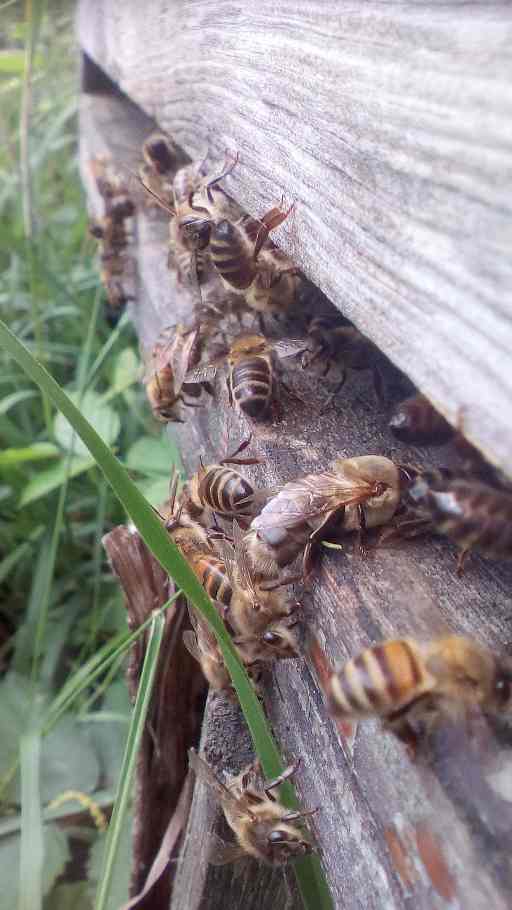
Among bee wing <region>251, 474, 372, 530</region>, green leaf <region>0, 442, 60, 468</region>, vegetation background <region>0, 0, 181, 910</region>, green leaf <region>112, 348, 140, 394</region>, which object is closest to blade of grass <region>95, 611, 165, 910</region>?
bee wing <region>251, 474, 372, 530</region>

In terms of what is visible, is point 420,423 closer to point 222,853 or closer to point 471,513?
point 471,513

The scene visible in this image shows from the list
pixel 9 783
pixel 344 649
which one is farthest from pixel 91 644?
pixel 344 649

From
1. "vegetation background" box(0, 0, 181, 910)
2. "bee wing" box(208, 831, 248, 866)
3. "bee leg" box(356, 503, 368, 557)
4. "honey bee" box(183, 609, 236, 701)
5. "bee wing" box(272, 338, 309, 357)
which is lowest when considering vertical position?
"vegetation background" box(0, 0, 181, 910)

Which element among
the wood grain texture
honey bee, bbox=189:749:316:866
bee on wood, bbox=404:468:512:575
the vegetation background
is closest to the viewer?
the wood grain texture

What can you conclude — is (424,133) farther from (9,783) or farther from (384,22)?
(9,783)

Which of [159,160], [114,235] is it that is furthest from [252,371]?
[114,235]

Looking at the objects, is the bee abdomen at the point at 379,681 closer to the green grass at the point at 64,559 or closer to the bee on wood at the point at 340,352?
the green grass at the point at 64,559

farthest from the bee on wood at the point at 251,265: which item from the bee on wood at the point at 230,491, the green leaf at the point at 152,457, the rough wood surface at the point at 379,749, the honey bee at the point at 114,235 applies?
the honey bee at the point at 114,235

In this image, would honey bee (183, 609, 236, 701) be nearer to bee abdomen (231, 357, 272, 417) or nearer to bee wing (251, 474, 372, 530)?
bee wing (251, 474, 372, 530)
